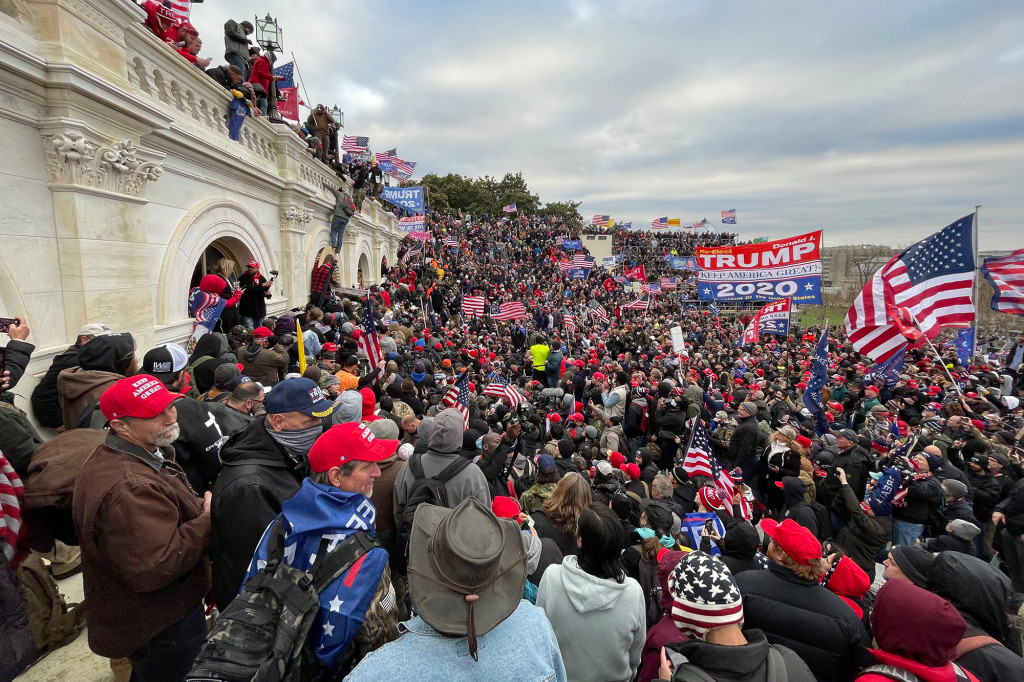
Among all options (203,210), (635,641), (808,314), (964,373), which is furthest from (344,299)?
(808,314)

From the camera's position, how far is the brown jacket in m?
2.12

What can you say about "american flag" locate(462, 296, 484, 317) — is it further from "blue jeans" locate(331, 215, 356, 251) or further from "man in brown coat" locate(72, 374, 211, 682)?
"man in brown coat" locate(72, 374, 211, 682)

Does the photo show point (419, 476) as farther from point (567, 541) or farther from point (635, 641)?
point (635, 641)

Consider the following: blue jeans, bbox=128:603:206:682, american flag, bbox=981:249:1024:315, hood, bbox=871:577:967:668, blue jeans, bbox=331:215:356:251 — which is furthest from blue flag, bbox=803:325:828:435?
blue jeans, bbox=331:215:356:251

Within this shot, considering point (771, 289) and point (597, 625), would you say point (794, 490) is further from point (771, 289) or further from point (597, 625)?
point (771, 289)

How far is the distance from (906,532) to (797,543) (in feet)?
→ 11.8

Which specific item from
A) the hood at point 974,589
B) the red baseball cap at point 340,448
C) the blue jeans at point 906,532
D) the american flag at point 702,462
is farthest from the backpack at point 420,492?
the blue jeans at point 906,532

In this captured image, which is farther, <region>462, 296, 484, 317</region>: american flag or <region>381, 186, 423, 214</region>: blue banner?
<region>381, 186, 423, 214</region>: blue banner

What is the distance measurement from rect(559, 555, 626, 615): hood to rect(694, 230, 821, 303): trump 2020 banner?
14277 mm

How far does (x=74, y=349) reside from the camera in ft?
14.8

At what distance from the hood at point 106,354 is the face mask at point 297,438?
2487 mm

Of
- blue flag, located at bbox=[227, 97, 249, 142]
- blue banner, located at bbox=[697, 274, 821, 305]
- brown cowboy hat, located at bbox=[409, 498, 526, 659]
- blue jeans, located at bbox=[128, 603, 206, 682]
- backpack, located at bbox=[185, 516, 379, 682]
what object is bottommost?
blue jeans, located at bbox=[128, 603, 206, 682]

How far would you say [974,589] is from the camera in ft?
8.18

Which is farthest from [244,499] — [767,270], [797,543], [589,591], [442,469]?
[767,270]
